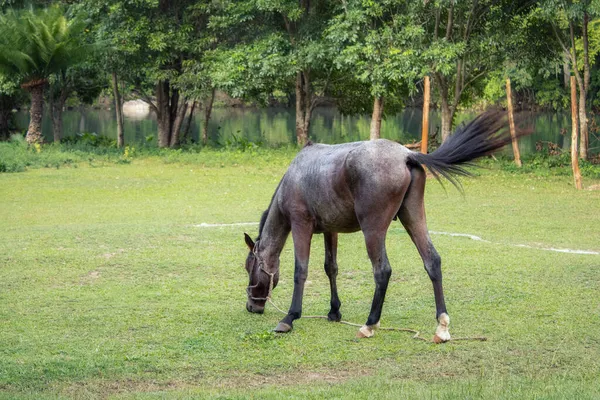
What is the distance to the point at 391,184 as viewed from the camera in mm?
7379

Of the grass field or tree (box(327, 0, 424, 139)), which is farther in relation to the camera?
tree (box(327, 0, 424, 139))

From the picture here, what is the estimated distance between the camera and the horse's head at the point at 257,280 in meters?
8.30

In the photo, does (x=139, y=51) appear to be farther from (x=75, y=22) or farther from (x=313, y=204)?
(x=313, y=204)

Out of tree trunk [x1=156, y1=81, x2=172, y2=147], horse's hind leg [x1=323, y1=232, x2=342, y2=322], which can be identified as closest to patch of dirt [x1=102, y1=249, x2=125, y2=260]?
horse's hind leg [x1=323, y1=232, x2=342, y2=322]

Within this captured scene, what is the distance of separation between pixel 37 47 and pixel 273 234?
2505cm

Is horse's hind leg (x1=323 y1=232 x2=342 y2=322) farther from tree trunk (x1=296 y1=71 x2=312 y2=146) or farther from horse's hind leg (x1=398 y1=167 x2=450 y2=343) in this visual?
tree trunk (x1=296 y1=71 x2=312 y2=146)

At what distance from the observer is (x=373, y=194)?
24.3ft

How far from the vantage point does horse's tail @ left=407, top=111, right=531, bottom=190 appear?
289 inches

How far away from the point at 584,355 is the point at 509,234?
7.52 metres

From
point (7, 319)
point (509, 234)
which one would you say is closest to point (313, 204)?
point (7, 319)

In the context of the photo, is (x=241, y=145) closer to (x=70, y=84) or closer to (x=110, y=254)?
(x=70, y=84)

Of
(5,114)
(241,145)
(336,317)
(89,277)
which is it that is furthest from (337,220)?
(5,114)

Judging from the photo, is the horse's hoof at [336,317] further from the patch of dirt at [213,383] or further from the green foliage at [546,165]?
the green foliage at [546,165]

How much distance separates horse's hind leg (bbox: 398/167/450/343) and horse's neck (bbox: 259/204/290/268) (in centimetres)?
128
